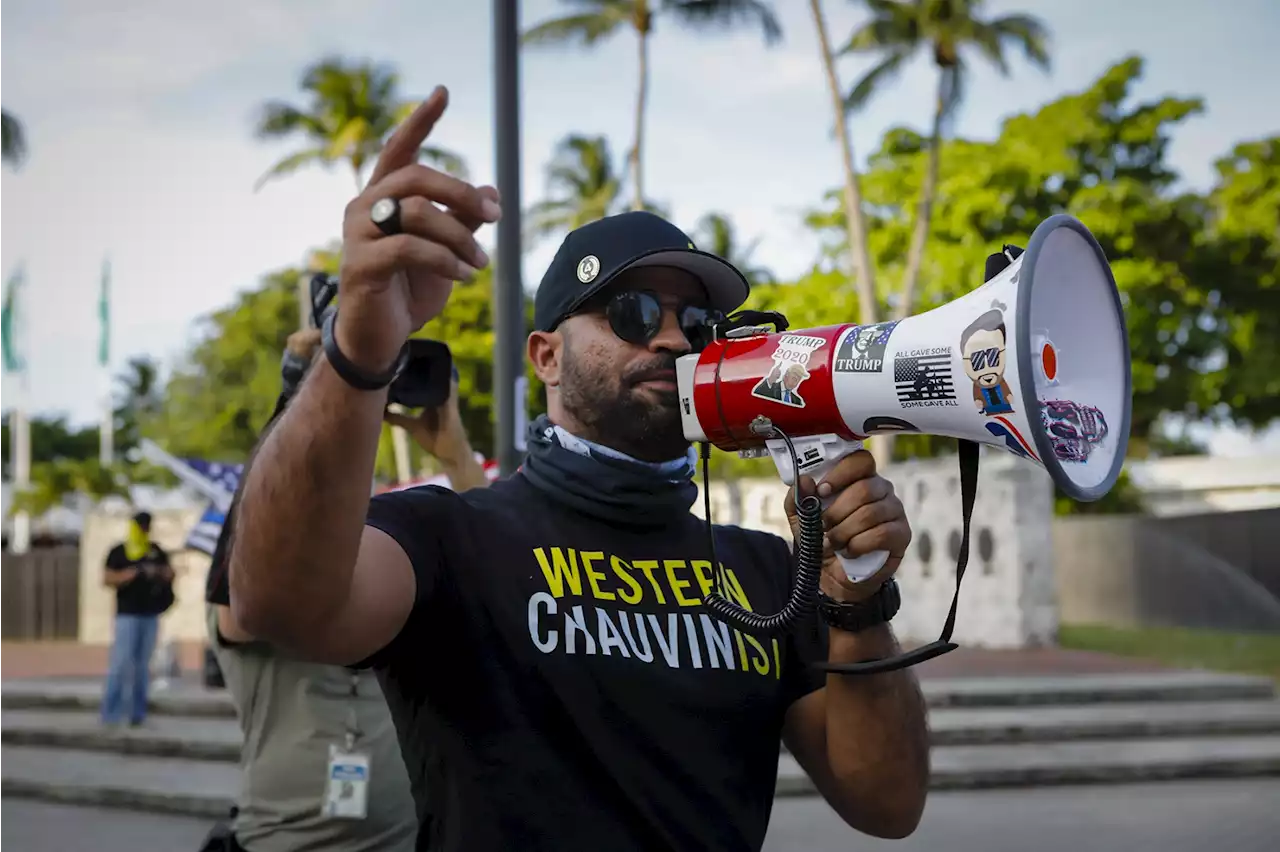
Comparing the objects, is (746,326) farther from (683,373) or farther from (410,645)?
(410,645)

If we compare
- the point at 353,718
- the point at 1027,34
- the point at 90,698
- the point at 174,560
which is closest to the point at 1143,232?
the point at 1027,34

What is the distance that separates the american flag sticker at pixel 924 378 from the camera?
164cm

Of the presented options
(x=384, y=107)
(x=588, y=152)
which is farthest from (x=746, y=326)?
(x=588, y=152)

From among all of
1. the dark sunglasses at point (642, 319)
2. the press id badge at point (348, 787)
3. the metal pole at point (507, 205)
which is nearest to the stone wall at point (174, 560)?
the metal pole at point (507, 205)

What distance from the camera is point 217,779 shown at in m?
8.73

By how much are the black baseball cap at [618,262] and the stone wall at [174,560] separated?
62.7 ft

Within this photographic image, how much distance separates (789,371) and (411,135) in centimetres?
75

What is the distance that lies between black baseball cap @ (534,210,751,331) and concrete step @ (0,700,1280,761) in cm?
784

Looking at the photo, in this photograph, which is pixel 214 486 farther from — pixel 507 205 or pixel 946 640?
pixel 946 640

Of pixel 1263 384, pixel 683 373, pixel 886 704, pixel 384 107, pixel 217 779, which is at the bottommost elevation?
pixel 217 779

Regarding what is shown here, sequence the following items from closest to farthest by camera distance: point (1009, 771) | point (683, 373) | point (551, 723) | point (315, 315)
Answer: point (551, 723), point (683, 373), point (315, 315), point (1009, 771)

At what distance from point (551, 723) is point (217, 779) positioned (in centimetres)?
776

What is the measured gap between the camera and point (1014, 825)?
7.52 m

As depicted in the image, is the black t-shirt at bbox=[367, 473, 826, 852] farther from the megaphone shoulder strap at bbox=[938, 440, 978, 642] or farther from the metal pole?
the metal pole
